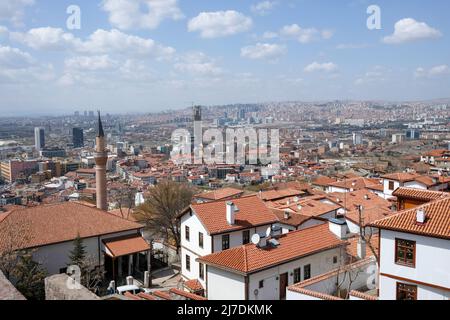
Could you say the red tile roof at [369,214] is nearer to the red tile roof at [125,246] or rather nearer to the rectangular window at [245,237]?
the rectangular window at [245,237]

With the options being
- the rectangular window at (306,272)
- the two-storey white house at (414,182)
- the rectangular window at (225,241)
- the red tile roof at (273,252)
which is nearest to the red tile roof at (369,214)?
the two-storey white house at (414,182)

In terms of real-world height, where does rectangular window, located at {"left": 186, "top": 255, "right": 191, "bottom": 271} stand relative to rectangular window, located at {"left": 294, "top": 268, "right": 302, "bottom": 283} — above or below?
below

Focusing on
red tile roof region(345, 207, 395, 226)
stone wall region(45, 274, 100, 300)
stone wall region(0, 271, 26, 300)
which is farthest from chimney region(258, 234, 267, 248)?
stone wall region(0, 271, 26, 300)

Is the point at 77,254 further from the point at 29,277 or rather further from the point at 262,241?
the point at 262,241

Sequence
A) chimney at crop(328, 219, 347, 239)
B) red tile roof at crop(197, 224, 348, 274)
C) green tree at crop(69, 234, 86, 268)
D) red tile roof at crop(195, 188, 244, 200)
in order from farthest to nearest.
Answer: red tile roof at crop(195, 188, 244, 200), green tree at crop(69, 234, 86, 268), chimney at crop(328, 219, 347, 239), red tile roof at crop(197, 224, 348, 274)

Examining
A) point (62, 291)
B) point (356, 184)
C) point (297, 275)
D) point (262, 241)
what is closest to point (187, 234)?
point (262, 241)

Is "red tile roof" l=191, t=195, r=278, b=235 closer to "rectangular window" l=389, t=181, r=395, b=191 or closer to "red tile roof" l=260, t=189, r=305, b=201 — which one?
"red tile roof" l=260, t=189, r=305, b=201
